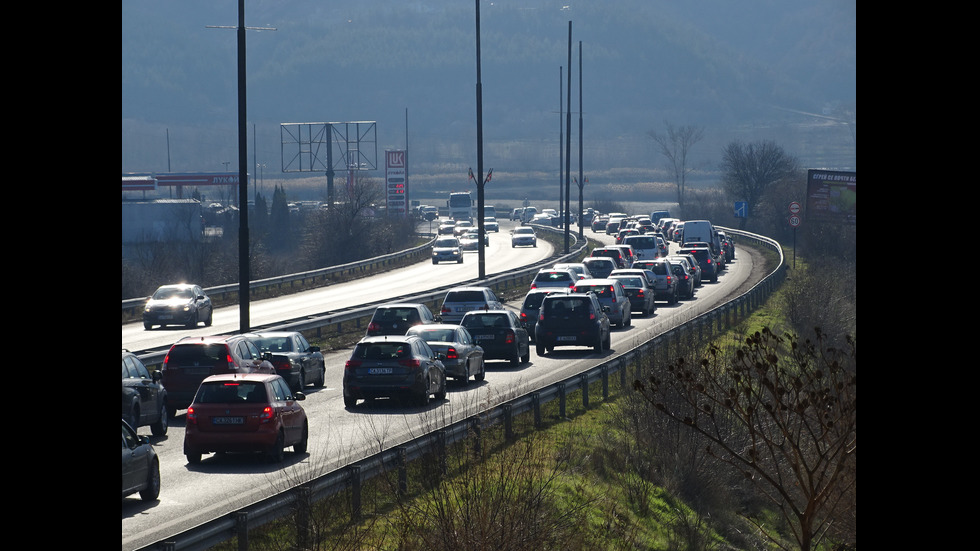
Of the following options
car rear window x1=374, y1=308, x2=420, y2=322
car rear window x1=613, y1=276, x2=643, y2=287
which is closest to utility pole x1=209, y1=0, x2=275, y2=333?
car rear window x1=374, y1=308, x2=420, y2=322

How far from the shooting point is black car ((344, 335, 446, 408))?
2203 cm

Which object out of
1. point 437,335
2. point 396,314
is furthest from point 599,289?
point 437,335

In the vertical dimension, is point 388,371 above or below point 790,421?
below

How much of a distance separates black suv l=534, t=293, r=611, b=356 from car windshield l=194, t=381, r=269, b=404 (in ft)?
50.8

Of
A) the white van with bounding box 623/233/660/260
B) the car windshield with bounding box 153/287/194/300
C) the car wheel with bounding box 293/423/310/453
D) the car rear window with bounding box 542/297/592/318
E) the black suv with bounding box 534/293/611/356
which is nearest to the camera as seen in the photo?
the car wheel with bounding box 293/423/310/453

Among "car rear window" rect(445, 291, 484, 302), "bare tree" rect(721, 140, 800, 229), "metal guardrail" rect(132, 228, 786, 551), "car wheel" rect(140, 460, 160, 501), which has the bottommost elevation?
"car wheel" rect(140, 460, 160, 501)

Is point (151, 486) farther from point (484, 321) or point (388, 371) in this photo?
point (484, 321)

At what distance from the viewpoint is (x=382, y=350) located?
877 inches

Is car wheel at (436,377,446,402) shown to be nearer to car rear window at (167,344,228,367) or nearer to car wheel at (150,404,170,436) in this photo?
car rear window at (167,344,228,367)

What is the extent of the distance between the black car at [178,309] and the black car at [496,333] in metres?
12.2

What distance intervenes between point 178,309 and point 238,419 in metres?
22.7
